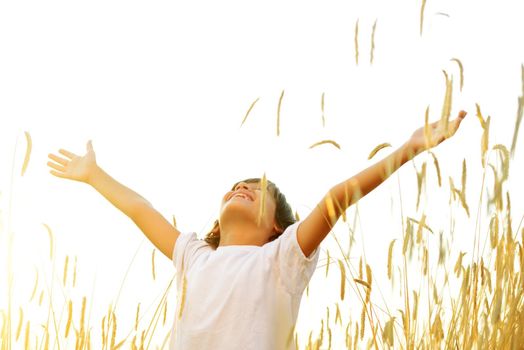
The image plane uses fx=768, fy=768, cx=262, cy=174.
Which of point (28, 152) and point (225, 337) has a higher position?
point (28, 152)

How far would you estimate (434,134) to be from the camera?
1.48 metres

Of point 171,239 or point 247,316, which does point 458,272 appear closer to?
point 247,316

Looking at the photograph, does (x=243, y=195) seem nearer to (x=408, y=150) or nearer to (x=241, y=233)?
(x=241, y=233)

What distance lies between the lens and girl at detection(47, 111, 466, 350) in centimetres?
168

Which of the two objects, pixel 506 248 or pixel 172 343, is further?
pixel 172 343

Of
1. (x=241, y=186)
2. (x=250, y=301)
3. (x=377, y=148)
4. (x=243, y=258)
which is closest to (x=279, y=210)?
(x=241, y=186)

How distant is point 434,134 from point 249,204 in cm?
62

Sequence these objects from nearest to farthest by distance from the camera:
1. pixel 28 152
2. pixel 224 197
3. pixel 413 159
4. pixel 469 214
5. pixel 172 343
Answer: pixel 413 159 < pixel 469 214 < pixel 28 152 < pixel 172 343 < pixel 224 197

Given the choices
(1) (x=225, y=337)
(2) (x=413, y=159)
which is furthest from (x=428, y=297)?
(1) (x=225, y=337)

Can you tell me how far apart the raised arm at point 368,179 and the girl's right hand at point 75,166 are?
2.28ft

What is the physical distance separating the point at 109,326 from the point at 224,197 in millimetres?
459

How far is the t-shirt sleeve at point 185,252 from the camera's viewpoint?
1977 mm

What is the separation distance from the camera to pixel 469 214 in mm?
1617

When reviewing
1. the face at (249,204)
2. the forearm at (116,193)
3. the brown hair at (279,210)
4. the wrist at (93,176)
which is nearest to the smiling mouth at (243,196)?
the face at (249,204)
